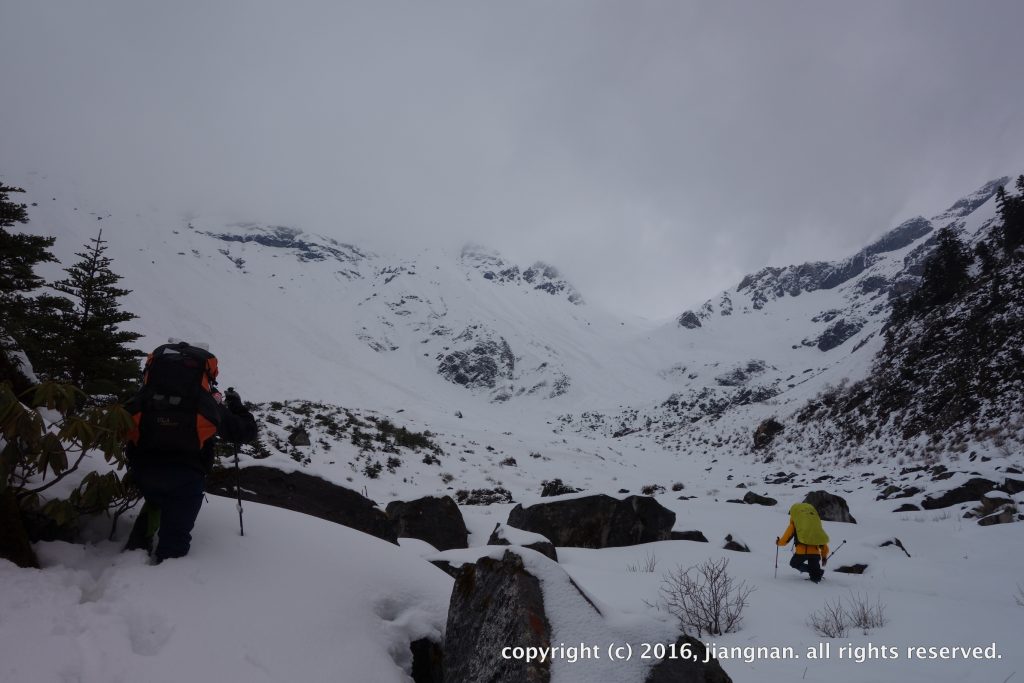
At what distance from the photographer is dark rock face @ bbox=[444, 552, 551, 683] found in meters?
2.44

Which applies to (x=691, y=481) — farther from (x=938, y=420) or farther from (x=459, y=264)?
(x=459, y=264)

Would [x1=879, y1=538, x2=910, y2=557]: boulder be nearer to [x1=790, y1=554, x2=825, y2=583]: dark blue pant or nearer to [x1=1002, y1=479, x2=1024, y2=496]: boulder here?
[x1=790, y1=554, x2=825, y2=583]: dark blue pant

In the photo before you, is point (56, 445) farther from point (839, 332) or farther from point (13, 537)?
point (839, 332)

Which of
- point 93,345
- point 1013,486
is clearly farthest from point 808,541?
point 93,345

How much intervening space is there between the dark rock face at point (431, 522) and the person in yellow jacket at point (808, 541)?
5521mm

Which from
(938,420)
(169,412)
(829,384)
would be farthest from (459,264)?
(169,412)

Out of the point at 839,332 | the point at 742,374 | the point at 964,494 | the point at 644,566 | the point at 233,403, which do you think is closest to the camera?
the point at 233,403

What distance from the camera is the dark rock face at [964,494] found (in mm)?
10742

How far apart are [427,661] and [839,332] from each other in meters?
79.7

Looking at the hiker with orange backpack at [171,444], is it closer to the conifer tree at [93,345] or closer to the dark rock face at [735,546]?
the dark rock face at [735,546]

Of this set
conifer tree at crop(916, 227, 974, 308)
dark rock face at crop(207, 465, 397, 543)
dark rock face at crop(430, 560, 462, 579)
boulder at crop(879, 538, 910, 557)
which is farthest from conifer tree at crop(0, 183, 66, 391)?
conifer tree at crop(916, 227, 974, 308)

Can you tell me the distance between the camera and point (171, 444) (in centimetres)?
306

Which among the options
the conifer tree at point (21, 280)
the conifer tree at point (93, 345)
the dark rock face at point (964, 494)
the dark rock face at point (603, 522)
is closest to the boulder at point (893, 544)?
the dark rock face at point (603, 522)

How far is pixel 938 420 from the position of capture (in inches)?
747
